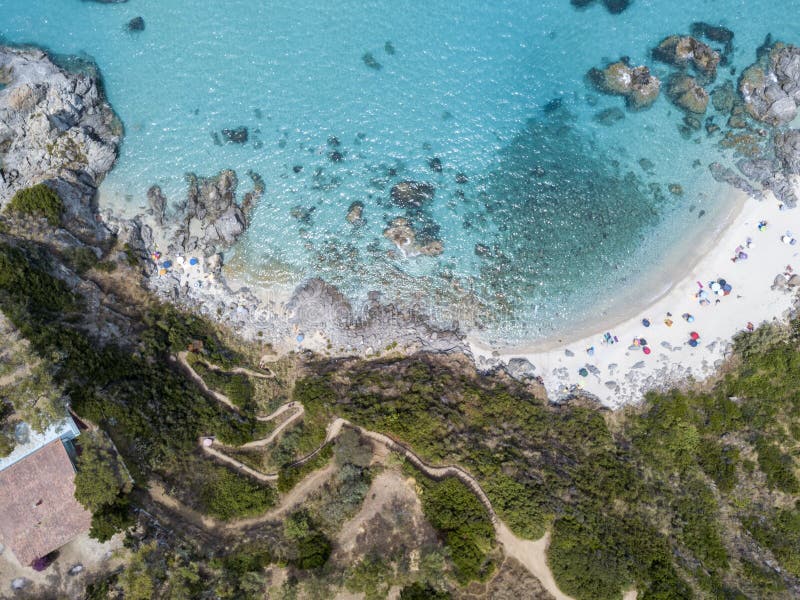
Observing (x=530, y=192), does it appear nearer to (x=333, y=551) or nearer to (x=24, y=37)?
(x=333, y=551)

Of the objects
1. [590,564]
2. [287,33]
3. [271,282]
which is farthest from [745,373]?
[287,33]

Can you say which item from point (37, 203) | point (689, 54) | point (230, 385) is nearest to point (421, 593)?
point (230, 385)

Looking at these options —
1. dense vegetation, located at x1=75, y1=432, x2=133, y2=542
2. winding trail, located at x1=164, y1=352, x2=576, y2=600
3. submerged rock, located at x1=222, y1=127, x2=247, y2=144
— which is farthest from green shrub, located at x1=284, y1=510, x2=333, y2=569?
submerged rock, located at x1=222, y1=127, x2=247, y2=144

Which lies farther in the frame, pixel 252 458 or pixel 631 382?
pixel 631 382

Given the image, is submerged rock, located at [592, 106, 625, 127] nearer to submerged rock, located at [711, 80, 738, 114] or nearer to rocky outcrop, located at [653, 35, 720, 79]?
rocky outcrop, located at [653, 35, 720, 79]

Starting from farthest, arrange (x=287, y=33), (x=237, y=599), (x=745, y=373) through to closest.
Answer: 1. (x=287, y=33)
2. (x=745, y=373)
3. (x=237, y=599)
